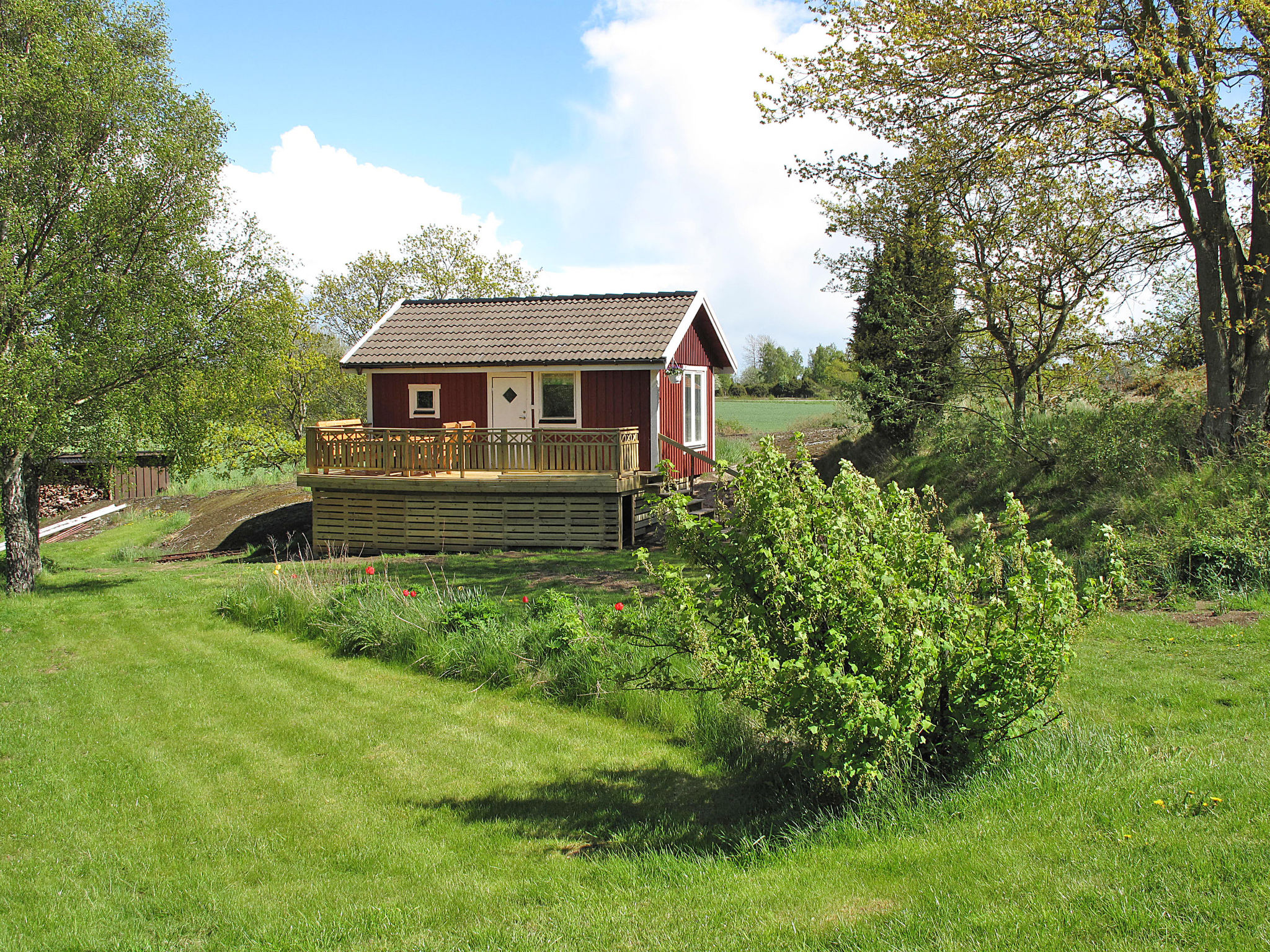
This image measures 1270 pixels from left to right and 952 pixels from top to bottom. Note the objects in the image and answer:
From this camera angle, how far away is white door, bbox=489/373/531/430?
790 inches

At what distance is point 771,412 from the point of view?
50.9 metres

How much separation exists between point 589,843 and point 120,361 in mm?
12952

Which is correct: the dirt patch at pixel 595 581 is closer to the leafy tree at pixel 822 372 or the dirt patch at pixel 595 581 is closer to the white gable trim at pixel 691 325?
the white gable trim at pixel 691 325

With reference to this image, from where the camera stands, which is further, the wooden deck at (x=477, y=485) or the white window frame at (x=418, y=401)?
the white window frame at (x=418, y=401)

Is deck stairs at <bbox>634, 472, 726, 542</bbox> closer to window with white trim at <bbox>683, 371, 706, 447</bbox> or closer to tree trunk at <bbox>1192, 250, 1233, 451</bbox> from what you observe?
window with white trim at <bbox>683, 371, 706, 447</bbox>

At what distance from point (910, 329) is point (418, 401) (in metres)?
11.2

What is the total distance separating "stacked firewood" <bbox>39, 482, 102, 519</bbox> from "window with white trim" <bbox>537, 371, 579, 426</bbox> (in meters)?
16.8

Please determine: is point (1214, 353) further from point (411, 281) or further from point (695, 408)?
point (411, 281)

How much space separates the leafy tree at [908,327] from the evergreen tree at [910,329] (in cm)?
3

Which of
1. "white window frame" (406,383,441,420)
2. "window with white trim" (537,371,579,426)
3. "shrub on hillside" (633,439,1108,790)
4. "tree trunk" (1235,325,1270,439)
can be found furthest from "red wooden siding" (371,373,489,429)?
"shrub on hillside" (633,439,1108,790)

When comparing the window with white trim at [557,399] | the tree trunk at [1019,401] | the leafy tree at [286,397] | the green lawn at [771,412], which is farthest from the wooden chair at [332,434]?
the green lawn at [771,412]

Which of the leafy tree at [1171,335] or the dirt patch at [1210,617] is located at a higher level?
the leafy tree at [1171,335]

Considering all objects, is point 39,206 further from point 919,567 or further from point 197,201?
point 919,567

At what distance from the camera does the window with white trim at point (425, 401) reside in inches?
806
